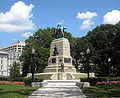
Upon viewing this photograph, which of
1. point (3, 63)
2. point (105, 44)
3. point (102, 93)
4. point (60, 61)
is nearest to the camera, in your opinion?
point (102, 93)

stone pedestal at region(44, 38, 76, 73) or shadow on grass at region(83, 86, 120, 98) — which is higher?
stone pedestal at region(44, 38, 76, 73)

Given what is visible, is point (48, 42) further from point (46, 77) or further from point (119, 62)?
point (46, 77)

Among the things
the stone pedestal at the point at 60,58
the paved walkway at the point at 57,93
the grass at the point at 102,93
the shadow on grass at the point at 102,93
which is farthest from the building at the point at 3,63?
the shadow on grass at the point at 102,93

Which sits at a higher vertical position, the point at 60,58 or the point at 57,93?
the point at 60,58

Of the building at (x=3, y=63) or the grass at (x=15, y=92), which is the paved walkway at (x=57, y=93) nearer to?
the grass at (x=15, y=92)

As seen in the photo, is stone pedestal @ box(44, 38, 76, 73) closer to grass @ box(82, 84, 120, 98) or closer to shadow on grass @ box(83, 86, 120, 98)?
grass @ box(82, 84, 120, 98)

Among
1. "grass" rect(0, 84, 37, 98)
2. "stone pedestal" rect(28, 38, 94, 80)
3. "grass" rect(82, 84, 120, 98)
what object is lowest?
"grass" rect(82, 84, 120, 98)

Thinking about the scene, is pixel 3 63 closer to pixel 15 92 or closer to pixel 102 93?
pixel 15 92

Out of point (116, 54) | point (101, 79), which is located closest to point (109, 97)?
point (101, 79)

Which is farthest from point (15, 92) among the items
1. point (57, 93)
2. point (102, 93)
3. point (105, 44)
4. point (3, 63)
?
point (3, 63)

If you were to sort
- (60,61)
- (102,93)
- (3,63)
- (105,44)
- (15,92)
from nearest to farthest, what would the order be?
1. (15,92)
2. (102,93)
3. (60,61)
4. (105,44)
5. (3,63)

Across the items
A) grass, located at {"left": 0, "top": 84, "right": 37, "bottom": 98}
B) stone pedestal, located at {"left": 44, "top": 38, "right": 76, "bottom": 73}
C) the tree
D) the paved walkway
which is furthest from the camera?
the tree

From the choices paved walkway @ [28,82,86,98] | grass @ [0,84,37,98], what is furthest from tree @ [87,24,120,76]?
grass @ [0,84,37,98]

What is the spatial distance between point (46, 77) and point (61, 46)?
795cm
